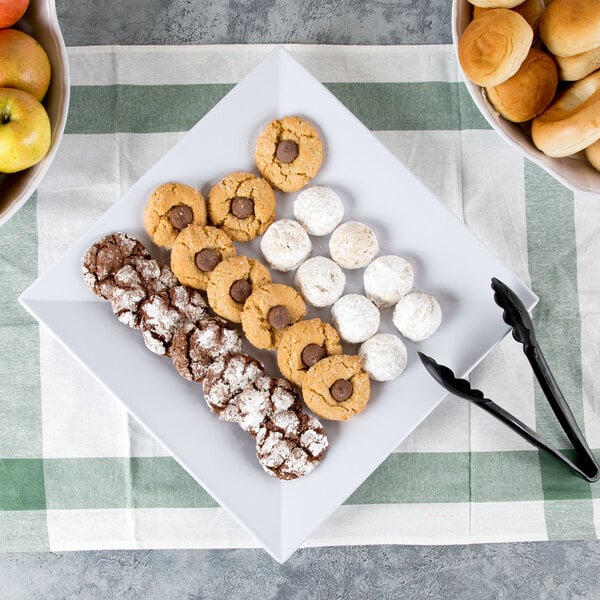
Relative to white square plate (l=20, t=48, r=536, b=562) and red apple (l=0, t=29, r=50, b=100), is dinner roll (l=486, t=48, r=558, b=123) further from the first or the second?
red apple (l=0, t=29, r=50, b=100)

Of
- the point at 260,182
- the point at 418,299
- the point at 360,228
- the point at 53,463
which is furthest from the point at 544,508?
the point at 53,463

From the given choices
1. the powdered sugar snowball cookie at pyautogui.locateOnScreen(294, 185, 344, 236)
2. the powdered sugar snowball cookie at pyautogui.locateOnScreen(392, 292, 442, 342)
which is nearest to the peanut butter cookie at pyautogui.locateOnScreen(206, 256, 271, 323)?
the powdered sugar snowball cookie at pyautogui.locateOnScreen(294, 185, 344, 236)

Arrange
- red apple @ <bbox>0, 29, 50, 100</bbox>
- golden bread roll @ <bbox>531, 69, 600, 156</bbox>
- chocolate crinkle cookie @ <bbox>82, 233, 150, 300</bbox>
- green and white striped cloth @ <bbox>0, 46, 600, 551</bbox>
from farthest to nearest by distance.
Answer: green and white striped cloth @ <bbox>0, 46, 600, 551</bbox> < chocolate crinkle cookie @ <bbox>82, 233, 150, 300</bbox> < red apple @ <bbox>0, 29, 50, 100</bbox> < golden bread roll @ <bbox>531, 69, 600, 156</bbox>

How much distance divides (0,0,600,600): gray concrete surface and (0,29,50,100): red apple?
0.21 m

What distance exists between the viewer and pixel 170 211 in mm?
1188

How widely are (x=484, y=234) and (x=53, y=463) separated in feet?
2.82

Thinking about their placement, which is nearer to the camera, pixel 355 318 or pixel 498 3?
pixel 498 3

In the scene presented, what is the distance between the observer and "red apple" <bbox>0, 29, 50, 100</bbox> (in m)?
1.07

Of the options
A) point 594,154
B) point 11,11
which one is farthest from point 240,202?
point 594,154

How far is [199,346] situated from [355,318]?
25cm

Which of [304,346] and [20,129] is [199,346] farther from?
[20,129]

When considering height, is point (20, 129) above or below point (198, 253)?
above

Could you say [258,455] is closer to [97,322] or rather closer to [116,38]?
[97,322]

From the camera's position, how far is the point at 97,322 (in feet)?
3.98
